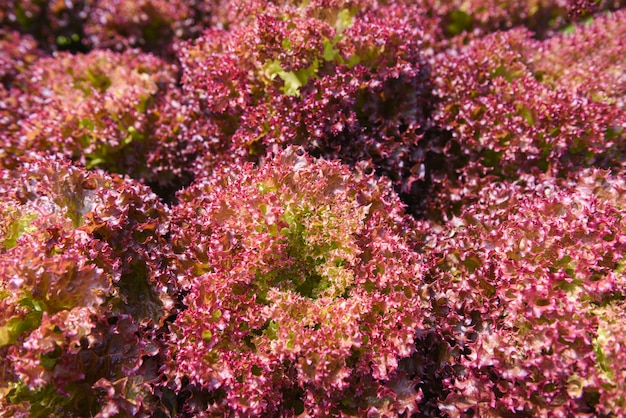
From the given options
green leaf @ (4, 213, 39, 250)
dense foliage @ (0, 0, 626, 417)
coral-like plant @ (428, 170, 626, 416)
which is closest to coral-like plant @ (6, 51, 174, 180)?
dense foliage @ (0, 0, 626, 417)

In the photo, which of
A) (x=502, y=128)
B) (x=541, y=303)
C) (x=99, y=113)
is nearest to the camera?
(x=541, y=303)

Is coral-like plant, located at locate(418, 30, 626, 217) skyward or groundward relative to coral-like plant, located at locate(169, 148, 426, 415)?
skyward

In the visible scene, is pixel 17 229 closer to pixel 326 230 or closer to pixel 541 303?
pixel 326 230

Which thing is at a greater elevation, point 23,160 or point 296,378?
point 23,160

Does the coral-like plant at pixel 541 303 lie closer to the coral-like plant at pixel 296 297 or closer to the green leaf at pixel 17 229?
the coral-like plant at pixel 296 297

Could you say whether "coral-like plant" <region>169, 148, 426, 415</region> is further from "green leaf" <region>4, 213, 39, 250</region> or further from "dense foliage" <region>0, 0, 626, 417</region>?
"green leaf" <region>4, 213, 39, 250</region>

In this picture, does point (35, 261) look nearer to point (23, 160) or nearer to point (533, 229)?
point (23, 160)

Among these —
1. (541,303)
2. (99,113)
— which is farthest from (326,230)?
(99,113)

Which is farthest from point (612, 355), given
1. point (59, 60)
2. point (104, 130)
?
point (59, 60)
